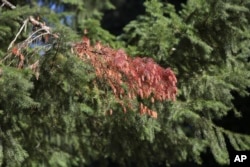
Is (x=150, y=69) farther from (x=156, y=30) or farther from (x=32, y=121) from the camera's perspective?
(x=32, y=121)

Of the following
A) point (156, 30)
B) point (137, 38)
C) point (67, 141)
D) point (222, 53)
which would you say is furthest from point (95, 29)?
point (67, 141)

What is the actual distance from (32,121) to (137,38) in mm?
1467

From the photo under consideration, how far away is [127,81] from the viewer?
343 centimetres

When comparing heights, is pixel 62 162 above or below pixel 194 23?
below

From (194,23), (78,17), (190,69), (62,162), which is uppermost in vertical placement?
(78,17)

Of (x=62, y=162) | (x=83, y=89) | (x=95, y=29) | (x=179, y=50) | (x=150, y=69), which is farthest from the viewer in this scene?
(x=62, y=162)

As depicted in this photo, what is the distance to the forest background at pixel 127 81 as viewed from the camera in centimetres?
344

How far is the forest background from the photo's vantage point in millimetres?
3439

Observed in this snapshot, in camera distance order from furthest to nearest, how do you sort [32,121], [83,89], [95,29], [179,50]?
[95,29] < [32,121] < [179,50] < [83,89]

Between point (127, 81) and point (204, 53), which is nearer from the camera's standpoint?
point (127, 81)

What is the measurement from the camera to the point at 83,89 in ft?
12.3

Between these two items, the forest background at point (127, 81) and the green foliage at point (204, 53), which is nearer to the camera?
the forest background at point (127, 81)

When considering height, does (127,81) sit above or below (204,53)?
below

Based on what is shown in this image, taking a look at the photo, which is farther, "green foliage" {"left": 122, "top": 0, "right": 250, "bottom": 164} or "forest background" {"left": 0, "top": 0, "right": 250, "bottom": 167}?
"green foliage" {"left": 122, "top": 0, "right": 250, "bottom": 164}
